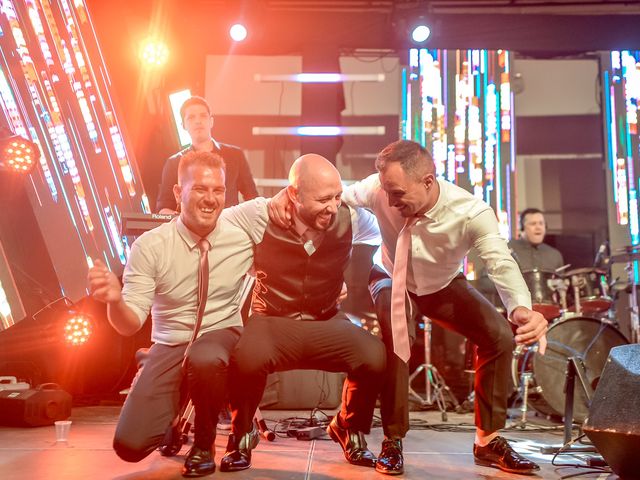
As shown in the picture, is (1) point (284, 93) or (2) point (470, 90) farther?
(1) point (284, 93)

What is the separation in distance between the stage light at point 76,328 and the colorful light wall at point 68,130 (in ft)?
0.91

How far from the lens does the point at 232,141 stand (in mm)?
7367

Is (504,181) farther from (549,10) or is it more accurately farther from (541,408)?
(541,408)

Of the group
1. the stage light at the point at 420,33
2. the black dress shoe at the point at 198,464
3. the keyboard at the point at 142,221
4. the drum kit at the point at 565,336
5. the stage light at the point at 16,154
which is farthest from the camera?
the stage light at the point at 420,33

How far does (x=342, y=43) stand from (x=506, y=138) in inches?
80.3

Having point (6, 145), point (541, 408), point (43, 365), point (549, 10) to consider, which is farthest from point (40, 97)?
point (549, 10)

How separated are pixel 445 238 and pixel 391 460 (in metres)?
0.99

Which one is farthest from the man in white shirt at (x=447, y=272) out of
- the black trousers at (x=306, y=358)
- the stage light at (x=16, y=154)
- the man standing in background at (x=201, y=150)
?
the stage light at (x=16, y=154)

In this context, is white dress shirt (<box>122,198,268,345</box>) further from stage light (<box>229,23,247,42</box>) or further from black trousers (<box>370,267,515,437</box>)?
stage light (<box>229,23,247,42</box>)

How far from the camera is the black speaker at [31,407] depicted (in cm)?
378

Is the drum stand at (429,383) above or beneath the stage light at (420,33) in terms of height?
beneath

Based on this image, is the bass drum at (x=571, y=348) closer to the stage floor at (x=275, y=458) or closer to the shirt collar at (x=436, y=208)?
the stage floor at (x=275, y=458)

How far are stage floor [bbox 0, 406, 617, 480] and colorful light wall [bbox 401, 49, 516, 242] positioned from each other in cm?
336

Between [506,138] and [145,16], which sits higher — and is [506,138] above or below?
below
